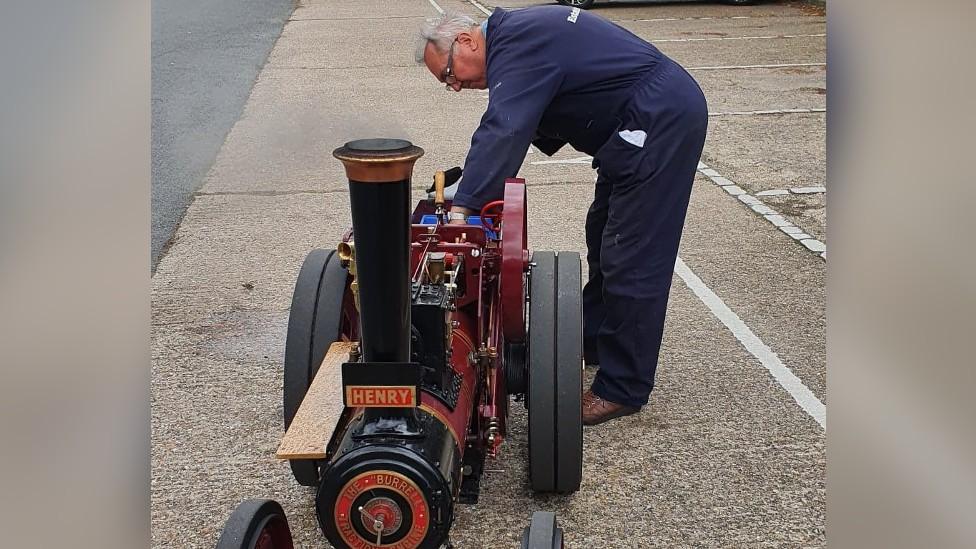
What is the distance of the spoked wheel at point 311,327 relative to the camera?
3.48 m

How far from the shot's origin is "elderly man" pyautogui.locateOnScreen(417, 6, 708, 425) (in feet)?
11.6

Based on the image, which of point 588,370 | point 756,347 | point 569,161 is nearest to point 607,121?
point 588,370

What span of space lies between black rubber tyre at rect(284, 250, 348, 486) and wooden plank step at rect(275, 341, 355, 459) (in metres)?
0.27

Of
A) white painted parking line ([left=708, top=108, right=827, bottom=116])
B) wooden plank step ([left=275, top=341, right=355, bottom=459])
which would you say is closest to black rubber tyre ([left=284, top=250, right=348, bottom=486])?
wooden plank step ([left=275, top=341, right=355, bottom=459])

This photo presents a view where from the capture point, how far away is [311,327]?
3510mm

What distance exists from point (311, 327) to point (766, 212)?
14.7ft

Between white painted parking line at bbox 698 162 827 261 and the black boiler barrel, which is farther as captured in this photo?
white painted parking line at bbox 698 162 827 261

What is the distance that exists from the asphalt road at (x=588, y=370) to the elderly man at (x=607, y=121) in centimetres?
53

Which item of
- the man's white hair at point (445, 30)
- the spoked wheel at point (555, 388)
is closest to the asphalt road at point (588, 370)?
the spoked wheel at point (555, 388)

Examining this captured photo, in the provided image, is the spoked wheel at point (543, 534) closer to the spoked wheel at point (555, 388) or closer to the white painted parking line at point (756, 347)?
the spoked wheel at point (555, 388)

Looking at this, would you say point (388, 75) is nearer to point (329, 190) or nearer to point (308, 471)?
point (329, 190)

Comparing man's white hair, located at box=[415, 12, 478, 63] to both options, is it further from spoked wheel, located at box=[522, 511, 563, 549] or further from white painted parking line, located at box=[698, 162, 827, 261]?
white painted parking line, located at box=[698, 162, 827, 261]
